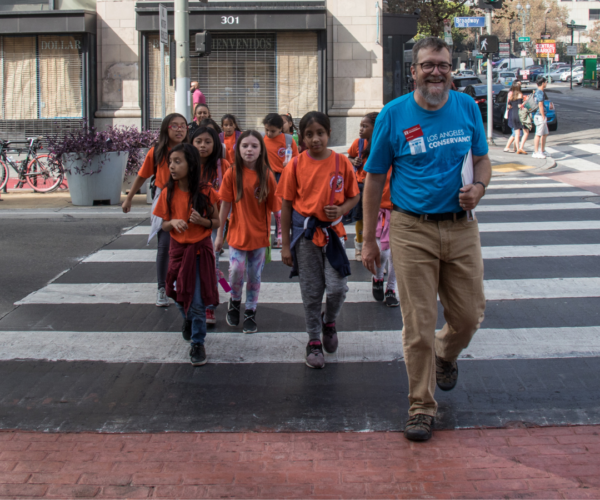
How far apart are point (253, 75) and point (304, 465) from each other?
17.8 meters

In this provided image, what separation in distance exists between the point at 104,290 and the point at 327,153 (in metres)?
3.25

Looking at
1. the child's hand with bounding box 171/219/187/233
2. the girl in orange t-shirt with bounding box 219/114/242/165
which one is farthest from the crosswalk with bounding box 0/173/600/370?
the girl in orange t-shirt with bounding box 219/114/242/165

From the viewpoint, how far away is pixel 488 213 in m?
11.3

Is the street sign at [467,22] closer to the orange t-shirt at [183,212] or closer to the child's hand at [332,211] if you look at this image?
the orange t-shirt at [183,212]

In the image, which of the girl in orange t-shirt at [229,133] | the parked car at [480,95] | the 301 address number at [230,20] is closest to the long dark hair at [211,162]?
the girl in orange t-shirt at [229,133]

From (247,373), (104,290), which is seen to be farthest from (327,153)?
(104,290)

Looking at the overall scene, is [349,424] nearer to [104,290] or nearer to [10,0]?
[104,290]

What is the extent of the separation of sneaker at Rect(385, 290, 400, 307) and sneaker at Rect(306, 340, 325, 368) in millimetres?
1595

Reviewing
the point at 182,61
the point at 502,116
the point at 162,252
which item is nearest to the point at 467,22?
the point at 502,116

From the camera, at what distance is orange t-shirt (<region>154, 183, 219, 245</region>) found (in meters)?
5.22

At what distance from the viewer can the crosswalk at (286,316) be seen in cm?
539

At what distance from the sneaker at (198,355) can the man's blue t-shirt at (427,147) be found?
2.04 metres

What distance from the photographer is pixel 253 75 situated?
66.8ft

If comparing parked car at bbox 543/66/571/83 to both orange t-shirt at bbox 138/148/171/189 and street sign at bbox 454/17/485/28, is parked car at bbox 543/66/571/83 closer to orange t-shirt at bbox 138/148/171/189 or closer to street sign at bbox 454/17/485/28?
street sign at bbox 454/17/485/28
